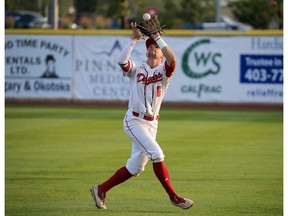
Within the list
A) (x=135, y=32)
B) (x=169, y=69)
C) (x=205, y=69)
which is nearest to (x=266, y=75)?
(x=205, y=69)

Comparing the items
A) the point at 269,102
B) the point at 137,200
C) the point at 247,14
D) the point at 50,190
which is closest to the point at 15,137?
the point at 50,190

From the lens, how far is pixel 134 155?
30.9 ft

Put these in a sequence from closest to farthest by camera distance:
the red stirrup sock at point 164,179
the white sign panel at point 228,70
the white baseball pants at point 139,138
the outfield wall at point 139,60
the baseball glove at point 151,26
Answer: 1. the baseball glove at point 151,26
2. the red stirrup sock at point 164,179
3. the white baseball pants at point 139,138
4. the white sign panel at point 228,70
5. the outfield wall at point 139,60

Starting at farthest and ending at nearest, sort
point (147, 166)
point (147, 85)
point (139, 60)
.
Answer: point (139, 60) < point (147, 166) < point (147, 85)

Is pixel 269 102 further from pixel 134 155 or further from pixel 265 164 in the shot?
pixel 134 155

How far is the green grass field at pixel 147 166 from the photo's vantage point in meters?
9.85

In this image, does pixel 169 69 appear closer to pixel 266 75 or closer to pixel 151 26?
pixel 151 26

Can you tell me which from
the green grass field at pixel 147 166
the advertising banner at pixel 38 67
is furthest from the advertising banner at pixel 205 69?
the green grass field at pixel 147 166

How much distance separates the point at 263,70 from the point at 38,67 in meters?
8.15

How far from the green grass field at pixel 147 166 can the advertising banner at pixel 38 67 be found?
12.9 feet

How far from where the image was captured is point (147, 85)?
30.5 ft

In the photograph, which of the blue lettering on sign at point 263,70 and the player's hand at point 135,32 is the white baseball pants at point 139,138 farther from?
the blue lettering on sign at point 263,70

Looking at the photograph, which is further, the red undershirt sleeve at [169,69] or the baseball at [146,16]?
the red undershirt sleeve at [169,69]
